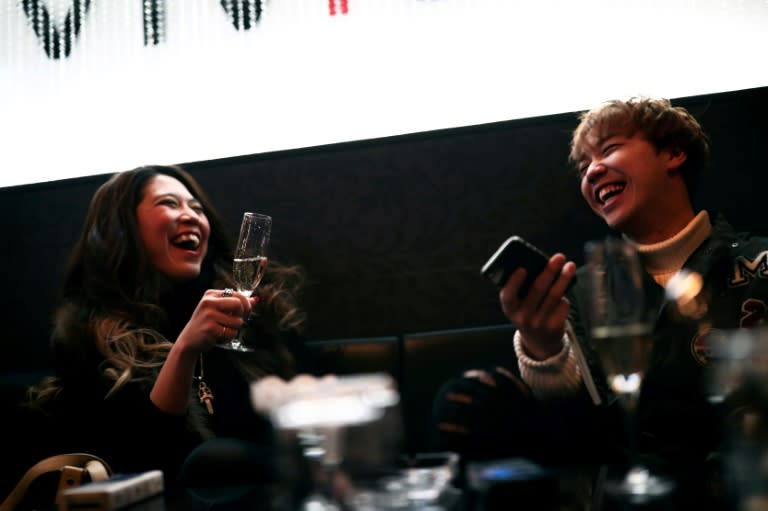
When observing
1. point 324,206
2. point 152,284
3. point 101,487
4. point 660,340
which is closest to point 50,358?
point 152,284

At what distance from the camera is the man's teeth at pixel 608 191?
5.42 feet

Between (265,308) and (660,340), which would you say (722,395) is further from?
(265,308)

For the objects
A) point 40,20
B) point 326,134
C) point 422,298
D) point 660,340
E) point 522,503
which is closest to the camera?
point 522,503

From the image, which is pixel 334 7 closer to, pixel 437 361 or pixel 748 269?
pixel 437 361

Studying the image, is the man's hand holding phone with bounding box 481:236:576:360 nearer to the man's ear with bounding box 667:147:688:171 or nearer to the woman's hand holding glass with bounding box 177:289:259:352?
the woman's hand holding glass with bounding box 177:289:259:352

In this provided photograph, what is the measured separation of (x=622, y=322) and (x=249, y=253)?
3.05 feet

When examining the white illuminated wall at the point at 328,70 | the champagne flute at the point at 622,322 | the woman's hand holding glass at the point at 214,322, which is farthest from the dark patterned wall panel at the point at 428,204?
the champagne flute at the point at 622,322

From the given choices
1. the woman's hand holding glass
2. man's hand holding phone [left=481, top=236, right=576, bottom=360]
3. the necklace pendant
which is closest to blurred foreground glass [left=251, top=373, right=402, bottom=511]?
man's hand holding phone [left=481, top=236, right=576, bottom=360]

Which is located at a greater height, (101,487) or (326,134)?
(326,134)

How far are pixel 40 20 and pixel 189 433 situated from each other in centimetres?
178

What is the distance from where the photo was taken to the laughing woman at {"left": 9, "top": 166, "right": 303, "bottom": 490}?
1.47m

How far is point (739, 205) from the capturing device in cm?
191

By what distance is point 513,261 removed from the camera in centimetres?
107

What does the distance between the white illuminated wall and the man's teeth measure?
472 millimetres
